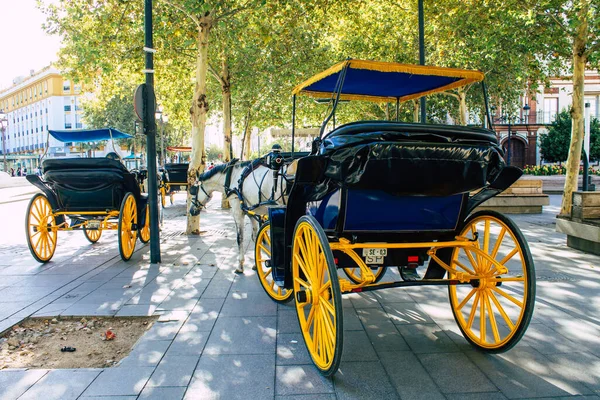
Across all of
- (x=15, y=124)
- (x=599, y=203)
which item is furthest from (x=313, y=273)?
(x=15, y=124)

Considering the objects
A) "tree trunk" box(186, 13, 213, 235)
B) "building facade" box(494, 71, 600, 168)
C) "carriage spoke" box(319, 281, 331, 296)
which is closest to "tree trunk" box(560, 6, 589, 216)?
"tree trunk" box(186, 13, 213, 235)

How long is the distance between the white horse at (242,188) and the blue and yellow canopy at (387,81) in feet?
4.67

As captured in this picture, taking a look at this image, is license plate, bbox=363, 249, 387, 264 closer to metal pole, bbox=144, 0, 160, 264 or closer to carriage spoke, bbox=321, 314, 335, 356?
carriage spoke, bbox=321, 314, 335, 356

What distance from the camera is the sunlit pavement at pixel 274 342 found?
3137 mm

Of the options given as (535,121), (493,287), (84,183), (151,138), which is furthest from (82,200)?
(535,121)

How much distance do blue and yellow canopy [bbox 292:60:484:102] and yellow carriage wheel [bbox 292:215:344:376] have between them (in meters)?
1.36

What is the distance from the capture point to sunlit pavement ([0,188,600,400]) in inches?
123

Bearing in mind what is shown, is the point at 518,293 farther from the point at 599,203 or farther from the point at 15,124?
the point at 15,124

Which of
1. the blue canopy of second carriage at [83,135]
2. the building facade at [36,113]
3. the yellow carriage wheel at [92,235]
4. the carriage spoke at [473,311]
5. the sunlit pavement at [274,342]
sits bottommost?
the sunlit pavement at [274,342]

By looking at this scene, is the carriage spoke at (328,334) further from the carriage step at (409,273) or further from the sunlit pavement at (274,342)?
the carriage step at (409,273)

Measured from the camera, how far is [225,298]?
5.34 meters

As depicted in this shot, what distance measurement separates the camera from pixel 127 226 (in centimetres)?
739

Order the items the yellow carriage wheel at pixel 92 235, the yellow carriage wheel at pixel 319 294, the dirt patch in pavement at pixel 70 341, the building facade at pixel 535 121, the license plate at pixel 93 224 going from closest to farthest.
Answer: the yellow carriage wheel at pixel 319 294 < the dirt patch in pavement at pixel 70 341 < the license plate at pixel 93 224 < the yellow carriage wheel at pixel 92 235 < the building facade at pixel 535 121

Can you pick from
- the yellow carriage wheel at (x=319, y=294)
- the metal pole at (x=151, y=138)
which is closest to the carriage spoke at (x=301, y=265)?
the yellow carriage wheel at (x=319, y=294)
